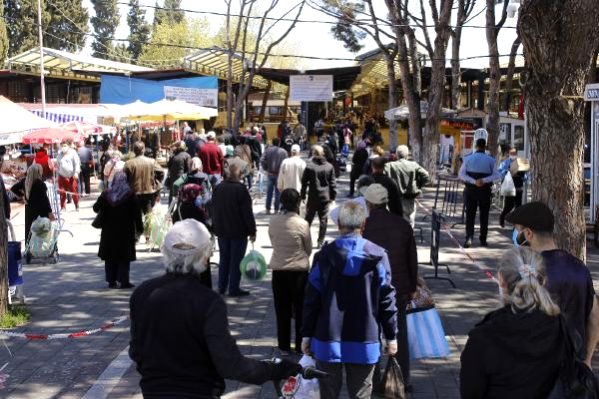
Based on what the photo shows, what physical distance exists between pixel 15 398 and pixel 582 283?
440 cm

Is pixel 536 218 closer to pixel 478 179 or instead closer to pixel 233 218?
pixel 233 218

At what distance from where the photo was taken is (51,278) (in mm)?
12227

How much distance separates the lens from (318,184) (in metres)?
13.8

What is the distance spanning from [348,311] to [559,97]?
3.33 m

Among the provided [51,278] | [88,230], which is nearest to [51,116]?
[88,230]

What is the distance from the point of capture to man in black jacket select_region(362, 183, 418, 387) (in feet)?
21.0

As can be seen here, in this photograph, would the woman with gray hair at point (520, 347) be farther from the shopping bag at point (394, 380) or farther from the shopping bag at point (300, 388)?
the shopping bag at point (394, 380)

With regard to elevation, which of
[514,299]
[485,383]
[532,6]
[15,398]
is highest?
[532,6]

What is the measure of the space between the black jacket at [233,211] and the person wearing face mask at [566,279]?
5.70 meters

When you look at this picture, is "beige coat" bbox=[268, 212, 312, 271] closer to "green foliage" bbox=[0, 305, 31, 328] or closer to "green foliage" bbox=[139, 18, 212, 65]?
"green foliage" bbox=[0, 305, 31, 328]

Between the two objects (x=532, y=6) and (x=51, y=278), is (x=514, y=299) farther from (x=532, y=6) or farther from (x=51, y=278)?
(x=51, y=278)

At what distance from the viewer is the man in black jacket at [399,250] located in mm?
6402

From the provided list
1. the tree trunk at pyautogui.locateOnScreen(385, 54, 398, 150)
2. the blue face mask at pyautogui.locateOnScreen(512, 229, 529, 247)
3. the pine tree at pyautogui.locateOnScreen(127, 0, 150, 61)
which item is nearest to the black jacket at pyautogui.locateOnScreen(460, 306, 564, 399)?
the blue face mask at pyautogui.locateOnScreen(512, 229, 529, 247)

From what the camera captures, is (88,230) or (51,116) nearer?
(88,230)
